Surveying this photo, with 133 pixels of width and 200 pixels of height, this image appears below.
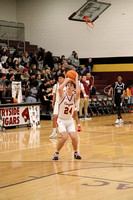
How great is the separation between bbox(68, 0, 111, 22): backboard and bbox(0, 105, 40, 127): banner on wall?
9369 millimetres

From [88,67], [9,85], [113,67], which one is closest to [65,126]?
[9,85]

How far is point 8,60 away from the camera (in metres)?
20.0

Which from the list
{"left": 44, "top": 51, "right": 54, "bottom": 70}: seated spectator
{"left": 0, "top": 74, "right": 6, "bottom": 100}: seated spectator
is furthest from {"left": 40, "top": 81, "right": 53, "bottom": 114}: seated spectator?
{"left": 44, "top": 51, "right": 54, "bottom": 70}: seated spectator

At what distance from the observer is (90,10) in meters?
23.2

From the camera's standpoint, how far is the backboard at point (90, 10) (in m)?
22.6

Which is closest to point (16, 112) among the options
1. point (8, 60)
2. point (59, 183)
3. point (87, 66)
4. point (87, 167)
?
point (8, 60)

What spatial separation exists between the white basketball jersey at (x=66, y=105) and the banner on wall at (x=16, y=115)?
6.02m

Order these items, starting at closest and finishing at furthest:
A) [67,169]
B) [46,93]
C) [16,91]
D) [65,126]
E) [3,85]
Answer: [67,169]
[65,126]
[16,91]
[3,85]
[46,93]

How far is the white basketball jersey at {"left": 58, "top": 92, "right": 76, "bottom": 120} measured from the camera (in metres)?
8.42

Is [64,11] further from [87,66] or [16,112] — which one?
[16,112]

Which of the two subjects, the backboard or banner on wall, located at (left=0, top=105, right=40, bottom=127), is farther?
the backboard

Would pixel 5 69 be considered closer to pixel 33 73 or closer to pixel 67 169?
pixel 33 73

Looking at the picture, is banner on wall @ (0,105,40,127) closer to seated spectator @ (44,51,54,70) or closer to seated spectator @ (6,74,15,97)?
seated spectator @ (6,74,15,97)

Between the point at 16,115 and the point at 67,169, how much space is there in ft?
24.3
